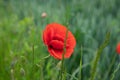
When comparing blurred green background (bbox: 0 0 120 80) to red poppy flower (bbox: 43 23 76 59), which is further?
blurred green background (bbox: 0 0 120 80)

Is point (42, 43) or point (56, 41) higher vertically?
point (56, 41)

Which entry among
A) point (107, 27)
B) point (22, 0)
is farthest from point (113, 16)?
point (22, 0)

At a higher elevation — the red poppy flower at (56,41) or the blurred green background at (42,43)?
the red poppy flower at (56,41)

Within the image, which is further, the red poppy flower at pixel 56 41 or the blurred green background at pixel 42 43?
the blurred green background at pixel 42 43

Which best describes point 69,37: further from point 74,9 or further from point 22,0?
point 22,0

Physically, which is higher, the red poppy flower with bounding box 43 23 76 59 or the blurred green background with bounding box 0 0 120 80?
the red poppy flower with bounding box 43 23 76 59
